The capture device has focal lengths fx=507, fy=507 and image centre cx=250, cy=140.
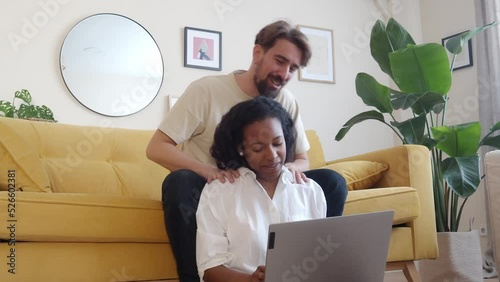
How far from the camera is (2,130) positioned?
1.65 meters

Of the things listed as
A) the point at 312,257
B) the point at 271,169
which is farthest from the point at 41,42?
the point at 312,257

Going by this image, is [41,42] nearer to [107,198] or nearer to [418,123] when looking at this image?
[107,198]

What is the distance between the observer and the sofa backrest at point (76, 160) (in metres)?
1.61

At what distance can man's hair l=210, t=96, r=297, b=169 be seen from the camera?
131 centimetres

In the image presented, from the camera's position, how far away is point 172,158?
1.40m

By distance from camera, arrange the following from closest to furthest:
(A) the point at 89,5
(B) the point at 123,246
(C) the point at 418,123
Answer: (B) the point at 123,246 < (C) the point at 418,123 < (A) the point at 89,5

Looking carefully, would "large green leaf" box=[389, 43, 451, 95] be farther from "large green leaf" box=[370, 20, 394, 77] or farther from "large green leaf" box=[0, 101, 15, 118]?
"large green leaf" box=[0, 101, 15, 118]

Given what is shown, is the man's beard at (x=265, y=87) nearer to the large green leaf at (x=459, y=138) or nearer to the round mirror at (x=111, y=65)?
the large green leaf at (x=459, y=138)

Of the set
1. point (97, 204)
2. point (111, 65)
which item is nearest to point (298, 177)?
point (97, 204)

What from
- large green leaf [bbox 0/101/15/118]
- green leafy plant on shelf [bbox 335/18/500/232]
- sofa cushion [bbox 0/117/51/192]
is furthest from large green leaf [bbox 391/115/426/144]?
large green leaf [bbox 0/101/15/118]

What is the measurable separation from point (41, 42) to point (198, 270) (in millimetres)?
1737

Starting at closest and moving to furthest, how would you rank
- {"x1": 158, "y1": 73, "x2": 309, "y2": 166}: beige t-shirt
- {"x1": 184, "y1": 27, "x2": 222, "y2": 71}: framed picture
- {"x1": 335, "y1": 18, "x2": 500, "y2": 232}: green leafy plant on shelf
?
{"x1": 158, "y1": 73, "x2": 309, "y2": 166}: beige t-shirt
{"x1": 335, "y1": 18, "x2": 500, "y2": 232}: green leafy plant on shelf
{"x1": 184, "y1": 27, "x2": 222, "y2": 71}: framed picture

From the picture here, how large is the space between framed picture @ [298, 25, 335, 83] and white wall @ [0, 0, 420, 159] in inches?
1.8

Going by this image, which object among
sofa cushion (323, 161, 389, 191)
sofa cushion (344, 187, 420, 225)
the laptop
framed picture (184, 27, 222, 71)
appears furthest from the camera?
framed picture (184, 27, 222, 71)
